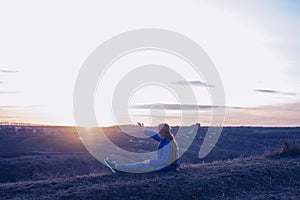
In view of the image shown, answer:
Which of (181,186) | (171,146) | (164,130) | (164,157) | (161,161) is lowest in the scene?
(181,186)

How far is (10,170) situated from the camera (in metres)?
34.5

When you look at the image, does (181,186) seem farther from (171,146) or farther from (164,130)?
(164,130)

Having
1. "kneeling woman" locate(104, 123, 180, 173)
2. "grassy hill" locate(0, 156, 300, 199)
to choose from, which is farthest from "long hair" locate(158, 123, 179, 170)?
"grassy hill" locate(0, 156, 300, 199)

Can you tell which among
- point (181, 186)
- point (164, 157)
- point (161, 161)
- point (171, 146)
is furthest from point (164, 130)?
point (181, 186)

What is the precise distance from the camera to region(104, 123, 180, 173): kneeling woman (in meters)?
11.9

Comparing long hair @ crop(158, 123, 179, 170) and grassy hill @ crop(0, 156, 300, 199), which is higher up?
long hair @ crop(158, 123, 179, 170)

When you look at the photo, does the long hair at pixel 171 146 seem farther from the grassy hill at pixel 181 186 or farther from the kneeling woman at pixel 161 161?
the grassy hill at pixel 181 186

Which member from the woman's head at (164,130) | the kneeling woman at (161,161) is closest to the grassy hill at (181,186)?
the kneeling woman at (161,161)

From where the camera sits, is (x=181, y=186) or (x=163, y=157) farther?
(x=163, y=157)

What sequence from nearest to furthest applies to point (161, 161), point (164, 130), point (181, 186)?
1. point (181, 186)
2. point (161, 161)
3. point (164, 130)

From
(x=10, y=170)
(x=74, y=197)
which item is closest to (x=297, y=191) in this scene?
(x=74, y=197)

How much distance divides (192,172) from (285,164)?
3.28 metres

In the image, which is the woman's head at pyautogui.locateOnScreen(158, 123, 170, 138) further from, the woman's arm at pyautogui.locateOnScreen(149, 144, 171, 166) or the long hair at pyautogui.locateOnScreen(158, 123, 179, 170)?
the woman's arm at pyautogui.locateOnScreen(149, 144, 171, 166)

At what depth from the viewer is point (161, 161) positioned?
1202 cm
